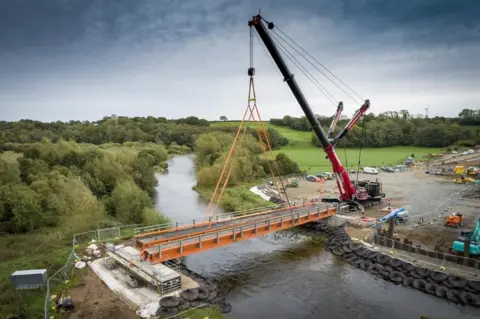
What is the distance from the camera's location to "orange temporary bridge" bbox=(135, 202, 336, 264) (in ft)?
81.0

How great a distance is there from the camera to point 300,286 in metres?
26.6

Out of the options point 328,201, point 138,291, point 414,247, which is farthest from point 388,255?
point 138,291

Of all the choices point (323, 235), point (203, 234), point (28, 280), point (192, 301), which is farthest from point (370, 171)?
point (28, 280)

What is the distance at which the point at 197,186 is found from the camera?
64.7 metres

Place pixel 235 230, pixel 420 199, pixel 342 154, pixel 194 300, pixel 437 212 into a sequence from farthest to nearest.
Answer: pixel 342 154, pixel 420 199, pixel 437 212, pixel 235 230, pixel 194 300

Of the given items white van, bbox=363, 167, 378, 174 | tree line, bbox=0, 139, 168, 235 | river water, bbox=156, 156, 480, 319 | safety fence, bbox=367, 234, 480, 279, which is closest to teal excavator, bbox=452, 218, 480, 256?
safety fence, bbox=367, 234, 480, 279

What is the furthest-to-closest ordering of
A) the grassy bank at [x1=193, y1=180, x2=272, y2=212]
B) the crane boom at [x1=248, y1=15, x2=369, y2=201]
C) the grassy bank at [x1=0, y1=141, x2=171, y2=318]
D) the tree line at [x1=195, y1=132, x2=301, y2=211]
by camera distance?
the tree line at [x1=195, y1=132, x2=301, y2=211], the grassy bank at [x1=193, y1=180, x2=272, y2=212], the crane boom at [x1=248, y1=15, x2=369, y2=201], the grassy bank at [x1=0, y1=141, x2=171, y2=318]

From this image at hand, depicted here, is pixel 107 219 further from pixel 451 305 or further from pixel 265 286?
pixel 451 305

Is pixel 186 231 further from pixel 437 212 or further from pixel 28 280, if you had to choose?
pixel 437 212

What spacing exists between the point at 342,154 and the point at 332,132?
2793 inches

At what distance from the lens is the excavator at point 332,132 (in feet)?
91.9

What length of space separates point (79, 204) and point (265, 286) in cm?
2308

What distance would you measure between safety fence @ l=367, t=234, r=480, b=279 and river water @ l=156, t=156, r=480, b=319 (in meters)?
2.97

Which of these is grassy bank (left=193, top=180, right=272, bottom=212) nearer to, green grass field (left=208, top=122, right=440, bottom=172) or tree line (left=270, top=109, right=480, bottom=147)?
green grass field (left=208, top=122, right=440, bottom=172)
